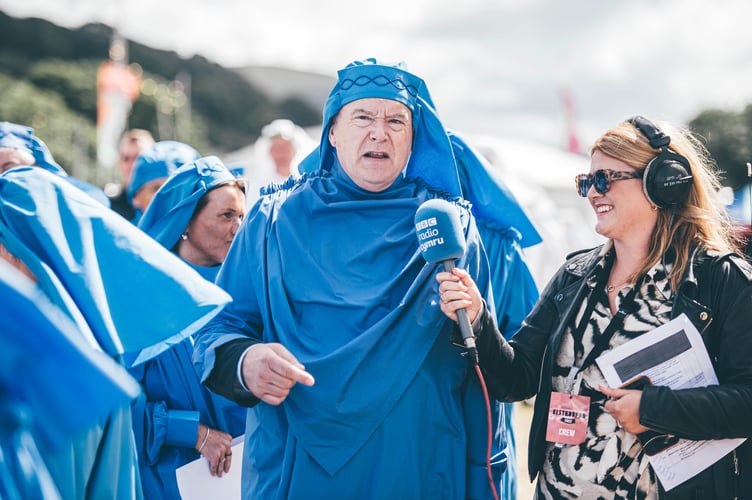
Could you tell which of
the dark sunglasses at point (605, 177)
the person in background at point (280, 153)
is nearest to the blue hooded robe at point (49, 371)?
the dark sunglasses at point (605, 177)

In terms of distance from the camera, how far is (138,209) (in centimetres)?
557

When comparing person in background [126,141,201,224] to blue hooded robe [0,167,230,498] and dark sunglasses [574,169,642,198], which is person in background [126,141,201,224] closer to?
blue hooded robe [0,167,230,498]

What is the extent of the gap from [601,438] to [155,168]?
354cm

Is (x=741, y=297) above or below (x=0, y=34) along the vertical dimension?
below

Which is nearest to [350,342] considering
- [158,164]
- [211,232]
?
[211,232]

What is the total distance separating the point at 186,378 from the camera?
3.54 m

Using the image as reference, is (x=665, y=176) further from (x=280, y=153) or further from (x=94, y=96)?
(x=94, y=96)

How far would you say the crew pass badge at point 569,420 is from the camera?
8.70ft

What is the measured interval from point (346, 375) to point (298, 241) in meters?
0.53

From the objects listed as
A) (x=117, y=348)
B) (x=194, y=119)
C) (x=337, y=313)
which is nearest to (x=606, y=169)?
(x=337, y=313)

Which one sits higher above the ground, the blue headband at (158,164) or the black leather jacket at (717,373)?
the blue headband at (158,164)

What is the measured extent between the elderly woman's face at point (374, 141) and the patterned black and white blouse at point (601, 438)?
848mm

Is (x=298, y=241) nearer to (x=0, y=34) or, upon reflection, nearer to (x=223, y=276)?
(x=223, y=276)

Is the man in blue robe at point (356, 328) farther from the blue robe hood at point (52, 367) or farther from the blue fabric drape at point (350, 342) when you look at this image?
the blue robe hood at point (52, 367)
